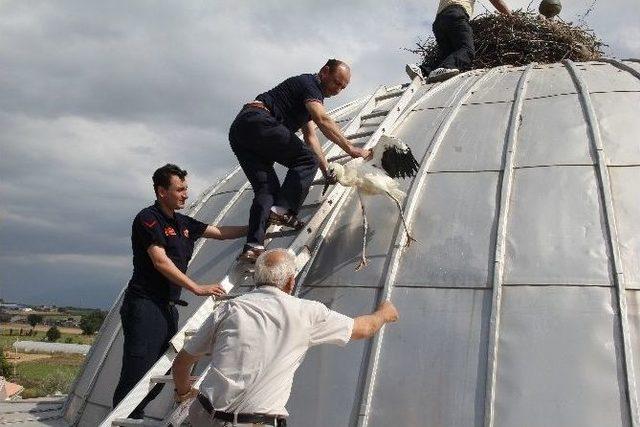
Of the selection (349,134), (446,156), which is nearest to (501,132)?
(446,156)

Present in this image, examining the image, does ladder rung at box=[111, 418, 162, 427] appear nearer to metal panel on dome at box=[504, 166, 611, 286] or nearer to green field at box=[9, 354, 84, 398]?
metal panel on dome at box=[504, 166, 611, 286]

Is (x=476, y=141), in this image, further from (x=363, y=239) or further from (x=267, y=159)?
(x=267, y=159)

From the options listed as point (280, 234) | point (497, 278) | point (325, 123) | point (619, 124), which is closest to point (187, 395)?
point (280, 234)

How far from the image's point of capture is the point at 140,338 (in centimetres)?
592

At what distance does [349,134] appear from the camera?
8852 millimetres

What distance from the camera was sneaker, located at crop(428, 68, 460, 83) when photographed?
34.3 ft

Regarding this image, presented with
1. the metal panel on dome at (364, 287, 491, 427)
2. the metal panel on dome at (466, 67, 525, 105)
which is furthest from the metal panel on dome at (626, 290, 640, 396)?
the metal panel on dome at (466, 67, 525, 105)

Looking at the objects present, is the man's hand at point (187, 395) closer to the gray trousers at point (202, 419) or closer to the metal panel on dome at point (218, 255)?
the gray trousers at point (202, 419)

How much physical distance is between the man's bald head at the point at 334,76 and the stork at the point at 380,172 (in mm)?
702

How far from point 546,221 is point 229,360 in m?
3.59

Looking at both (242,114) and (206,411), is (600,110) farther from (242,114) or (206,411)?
(206,411)

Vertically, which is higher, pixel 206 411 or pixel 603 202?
pixel 603 202

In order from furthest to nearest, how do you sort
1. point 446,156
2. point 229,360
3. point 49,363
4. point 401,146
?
1. point 49,363
2. point 446,156
3. point 401,146
4. point 229,360

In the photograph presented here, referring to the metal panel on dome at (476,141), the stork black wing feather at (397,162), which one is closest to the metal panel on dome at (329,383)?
the stork black wing feather at (397,162)
